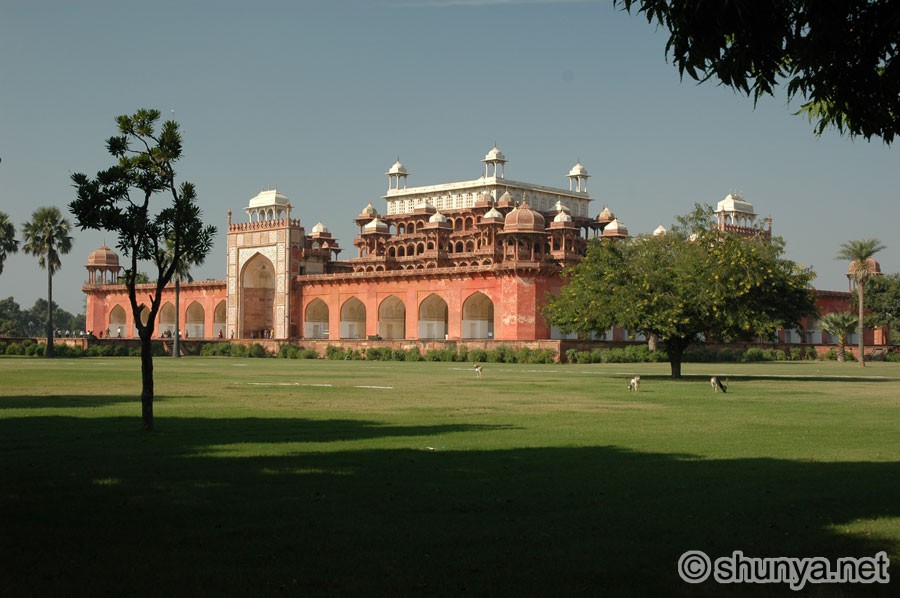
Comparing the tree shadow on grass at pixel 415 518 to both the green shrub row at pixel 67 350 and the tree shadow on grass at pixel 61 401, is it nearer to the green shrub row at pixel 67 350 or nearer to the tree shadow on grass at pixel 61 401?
the tree shadow on grass at pixel 61 401

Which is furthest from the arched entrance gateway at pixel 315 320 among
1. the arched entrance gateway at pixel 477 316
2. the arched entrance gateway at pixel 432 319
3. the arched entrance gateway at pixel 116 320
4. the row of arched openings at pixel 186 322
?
the arched entrance gateway at pixel 116 320

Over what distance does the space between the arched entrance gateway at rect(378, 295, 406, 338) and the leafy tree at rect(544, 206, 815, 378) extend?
35.4m

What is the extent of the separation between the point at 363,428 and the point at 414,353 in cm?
3927

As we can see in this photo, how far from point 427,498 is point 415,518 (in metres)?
0.89

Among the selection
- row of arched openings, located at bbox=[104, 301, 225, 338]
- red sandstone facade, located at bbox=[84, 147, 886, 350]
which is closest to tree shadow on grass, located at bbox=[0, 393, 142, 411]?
red sandstone facade, located at bbox=[84, 147, 886, 350]

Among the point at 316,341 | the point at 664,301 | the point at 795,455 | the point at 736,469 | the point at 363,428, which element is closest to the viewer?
the point at 736,469

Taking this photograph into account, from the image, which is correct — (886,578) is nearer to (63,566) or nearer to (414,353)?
(63,566)

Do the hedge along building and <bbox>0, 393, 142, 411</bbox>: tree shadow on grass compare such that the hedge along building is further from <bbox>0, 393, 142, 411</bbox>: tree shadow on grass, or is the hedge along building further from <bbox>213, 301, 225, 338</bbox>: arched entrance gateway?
<bbox>0, 393, 142, 411</bbox>: tree shadow on grass

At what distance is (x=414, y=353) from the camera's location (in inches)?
2132

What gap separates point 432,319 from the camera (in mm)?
66562

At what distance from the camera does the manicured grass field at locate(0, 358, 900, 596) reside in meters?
6.32

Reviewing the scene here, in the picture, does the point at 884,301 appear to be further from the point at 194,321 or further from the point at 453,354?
the point at 194,321

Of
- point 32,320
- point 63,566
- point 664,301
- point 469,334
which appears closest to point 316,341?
point 469,334

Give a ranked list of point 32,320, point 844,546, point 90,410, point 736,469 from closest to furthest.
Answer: point 844,546
point 736,469
point 90,410
point 32,320
